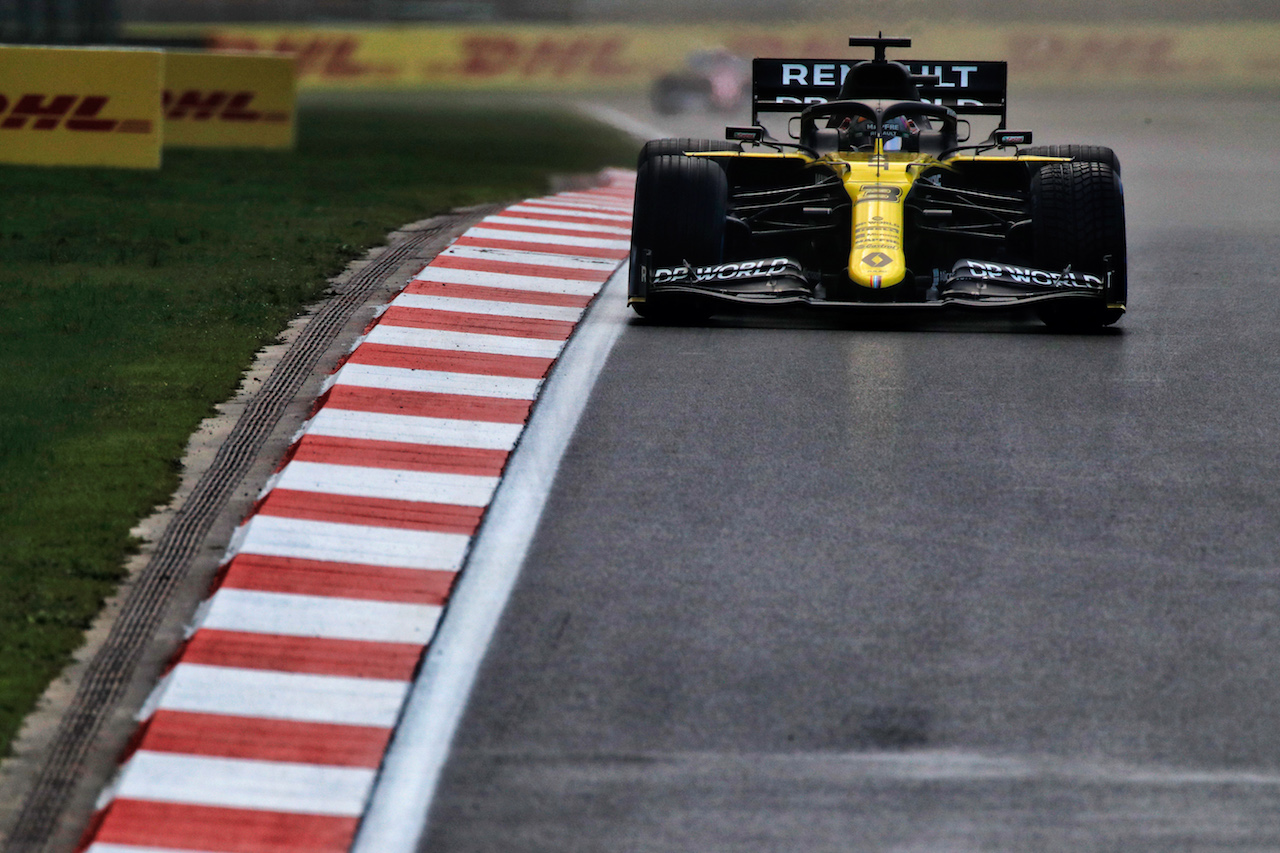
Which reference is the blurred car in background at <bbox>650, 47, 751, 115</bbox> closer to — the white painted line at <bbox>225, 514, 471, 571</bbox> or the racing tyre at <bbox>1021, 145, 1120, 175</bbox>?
the racing tyre at <bbox>1021, 145, 1120, 175</bbox>

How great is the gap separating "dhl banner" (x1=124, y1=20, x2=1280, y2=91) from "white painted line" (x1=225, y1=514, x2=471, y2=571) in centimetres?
3865

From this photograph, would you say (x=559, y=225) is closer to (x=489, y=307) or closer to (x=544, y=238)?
(x=544, y=238)

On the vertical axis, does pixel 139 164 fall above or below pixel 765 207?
below

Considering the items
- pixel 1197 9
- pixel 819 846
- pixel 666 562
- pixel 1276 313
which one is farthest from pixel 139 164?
pixel 1197 9

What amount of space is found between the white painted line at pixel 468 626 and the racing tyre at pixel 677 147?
1899mm

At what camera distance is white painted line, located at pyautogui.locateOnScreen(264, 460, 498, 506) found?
6.61m

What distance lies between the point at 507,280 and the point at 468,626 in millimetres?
5310

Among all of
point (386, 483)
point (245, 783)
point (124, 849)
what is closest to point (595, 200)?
point (386, 483)

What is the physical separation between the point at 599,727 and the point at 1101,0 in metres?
41.8

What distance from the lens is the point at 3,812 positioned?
14.4 feet

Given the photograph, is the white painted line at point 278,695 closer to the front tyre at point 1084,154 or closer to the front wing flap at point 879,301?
the front wing flap at point 879,301

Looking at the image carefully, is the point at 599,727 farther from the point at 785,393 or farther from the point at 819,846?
the point at 785,393

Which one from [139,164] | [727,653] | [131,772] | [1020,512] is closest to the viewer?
[131,772]

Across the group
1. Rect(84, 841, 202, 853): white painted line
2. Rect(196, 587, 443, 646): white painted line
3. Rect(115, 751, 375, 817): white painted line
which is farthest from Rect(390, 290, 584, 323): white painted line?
Rect(84, 841, 202, 853): white painted line
